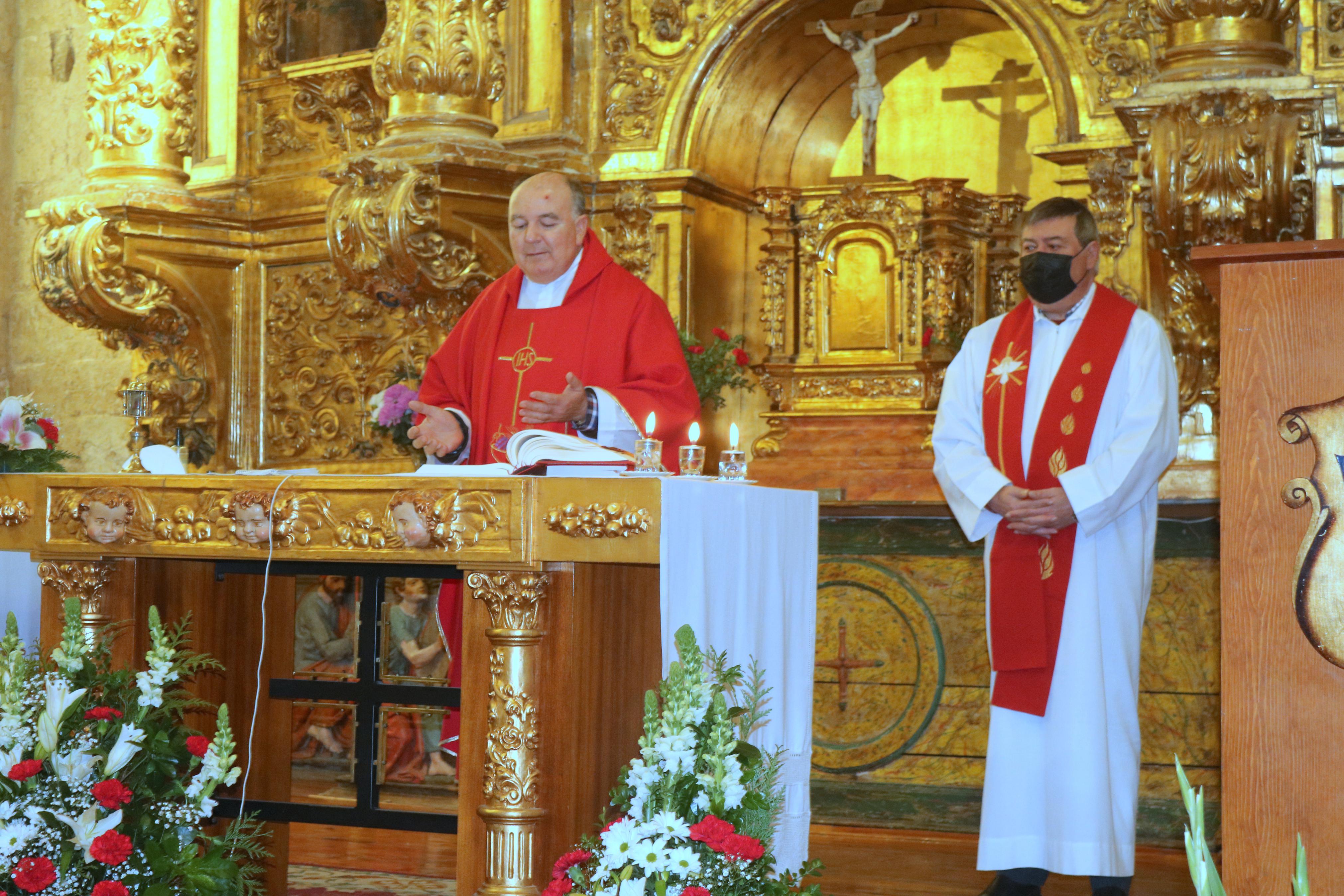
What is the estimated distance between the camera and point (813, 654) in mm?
4195

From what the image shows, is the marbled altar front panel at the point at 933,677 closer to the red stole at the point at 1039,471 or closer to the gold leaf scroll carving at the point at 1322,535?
the red stole at the point at 1039,471

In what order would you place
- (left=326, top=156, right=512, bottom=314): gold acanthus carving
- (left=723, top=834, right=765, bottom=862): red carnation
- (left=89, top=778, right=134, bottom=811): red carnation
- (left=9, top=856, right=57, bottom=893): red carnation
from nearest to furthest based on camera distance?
(left=723, top=834, right=765, bottom=862): red carnation, (left=9, top=856, right=57, bottom=893): red carnation, (left=89, top=778, right=134, bottom=811): red carnation, (left=326, top=156, right=512, bottom=314): gold acanthus carving

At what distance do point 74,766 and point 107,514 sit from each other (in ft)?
2.48

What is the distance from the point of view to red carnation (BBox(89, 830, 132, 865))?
10.4 feet

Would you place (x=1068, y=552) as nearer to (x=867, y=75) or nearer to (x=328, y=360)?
(x=867, y=75)

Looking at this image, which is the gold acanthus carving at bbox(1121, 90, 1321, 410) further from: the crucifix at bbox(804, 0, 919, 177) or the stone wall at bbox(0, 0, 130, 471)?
the stone wall at bbox(0, 0, 130, 471)

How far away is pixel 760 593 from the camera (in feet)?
12.9

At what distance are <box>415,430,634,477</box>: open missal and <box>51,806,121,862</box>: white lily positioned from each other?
970mm

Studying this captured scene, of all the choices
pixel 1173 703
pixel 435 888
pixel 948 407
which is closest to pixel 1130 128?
pixel 948 407

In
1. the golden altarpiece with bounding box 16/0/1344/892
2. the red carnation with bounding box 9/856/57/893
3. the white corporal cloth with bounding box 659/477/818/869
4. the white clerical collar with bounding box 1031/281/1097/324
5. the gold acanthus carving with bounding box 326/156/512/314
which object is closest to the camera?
the red carnation with bounding box 9/856/57/893

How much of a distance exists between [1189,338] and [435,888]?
351 centimetres

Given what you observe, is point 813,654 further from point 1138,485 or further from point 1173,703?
point 1173,703

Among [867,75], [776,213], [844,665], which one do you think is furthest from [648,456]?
[867,75]

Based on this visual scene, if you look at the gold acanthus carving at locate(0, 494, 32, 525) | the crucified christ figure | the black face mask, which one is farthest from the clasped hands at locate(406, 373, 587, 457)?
the crucified christ figure
